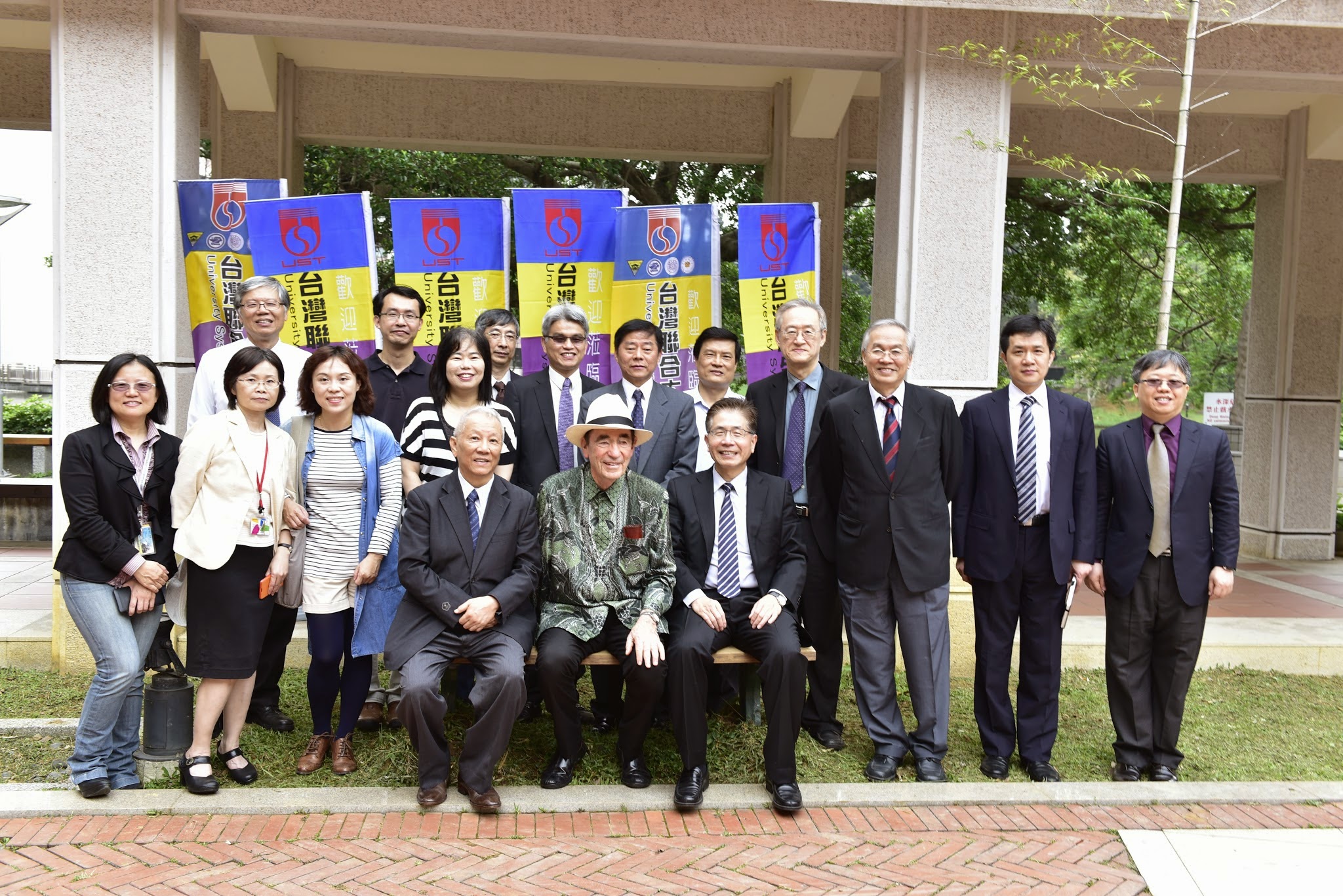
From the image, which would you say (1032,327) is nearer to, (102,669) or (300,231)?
(300,231)

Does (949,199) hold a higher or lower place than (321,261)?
higher

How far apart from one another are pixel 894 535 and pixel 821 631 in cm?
69

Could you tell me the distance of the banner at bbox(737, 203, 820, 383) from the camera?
6.13m

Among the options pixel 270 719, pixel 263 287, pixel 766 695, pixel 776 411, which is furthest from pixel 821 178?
pixel 270 719

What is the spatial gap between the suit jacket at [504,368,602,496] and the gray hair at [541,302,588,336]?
27cm

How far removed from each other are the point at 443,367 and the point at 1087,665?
14.2 ft

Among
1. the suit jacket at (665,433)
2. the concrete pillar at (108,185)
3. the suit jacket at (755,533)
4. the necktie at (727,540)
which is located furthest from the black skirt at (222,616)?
the concrete pillar at (108,185)

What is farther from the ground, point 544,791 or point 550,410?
point 550,410

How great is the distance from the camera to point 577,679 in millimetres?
4508

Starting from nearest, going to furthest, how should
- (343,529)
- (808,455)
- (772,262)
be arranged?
1. (343,529)
2. (808,455)
3. (772,262)

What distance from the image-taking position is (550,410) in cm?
522

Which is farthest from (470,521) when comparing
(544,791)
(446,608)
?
(544,791)

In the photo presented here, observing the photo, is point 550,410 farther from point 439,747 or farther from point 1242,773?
point 1242,773

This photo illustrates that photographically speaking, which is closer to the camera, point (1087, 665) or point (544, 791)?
point (544, 791)
